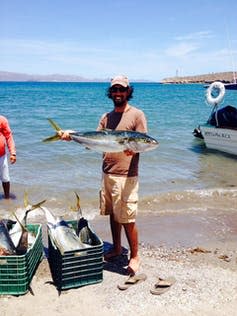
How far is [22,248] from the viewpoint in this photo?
4.62m

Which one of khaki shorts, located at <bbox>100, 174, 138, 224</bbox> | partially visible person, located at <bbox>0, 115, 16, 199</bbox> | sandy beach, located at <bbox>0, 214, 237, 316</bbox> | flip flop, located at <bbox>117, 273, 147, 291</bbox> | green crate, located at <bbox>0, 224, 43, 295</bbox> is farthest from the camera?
partially visible person, located at <bbox>0, 115, 16, 199</bbox>

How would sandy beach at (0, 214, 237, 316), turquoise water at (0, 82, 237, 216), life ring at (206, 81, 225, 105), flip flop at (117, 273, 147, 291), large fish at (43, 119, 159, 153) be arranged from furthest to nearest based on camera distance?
life ring at (206, 81, 225, 105), turquoise water at (0, 82, 237, 216), flip flop at (117, 273, 147, 291), large fish at (43, 119, 159, 153), sandy beach at (0, 214, 237, 316)

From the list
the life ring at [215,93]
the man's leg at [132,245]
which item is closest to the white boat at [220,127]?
the life ring at [215,93]

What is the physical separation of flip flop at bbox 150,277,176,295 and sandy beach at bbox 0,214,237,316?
0.05m

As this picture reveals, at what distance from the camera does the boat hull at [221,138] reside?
48.1 ft

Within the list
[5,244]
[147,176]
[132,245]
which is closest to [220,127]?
[147,176]

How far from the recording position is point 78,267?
185 inches

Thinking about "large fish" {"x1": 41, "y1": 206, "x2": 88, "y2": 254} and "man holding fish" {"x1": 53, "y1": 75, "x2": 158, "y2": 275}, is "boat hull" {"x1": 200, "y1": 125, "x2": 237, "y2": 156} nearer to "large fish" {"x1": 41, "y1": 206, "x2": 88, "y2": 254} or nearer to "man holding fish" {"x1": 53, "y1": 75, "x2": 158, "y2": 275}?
"man holding fish" {"x1": 53, "y1": 75, "x2": 158, "y2": 275}

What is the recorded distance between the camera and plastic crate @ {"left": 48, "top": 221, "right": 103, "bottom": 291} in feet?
15.2

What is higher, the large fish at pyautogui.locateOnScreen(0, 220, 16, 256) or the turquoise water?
the large fish at pyautogui.locateOnScreen(0, 220, 16, 256)

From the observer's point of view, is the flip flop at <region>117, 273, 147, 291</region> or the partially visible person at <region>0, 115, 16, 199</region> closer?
the flip flop at <region>117, 273, 147, 291</region>

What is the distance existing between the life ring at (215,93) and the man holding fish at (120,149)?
11.5 m

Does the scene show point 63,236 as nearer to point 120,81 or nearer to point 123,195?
point 123,195

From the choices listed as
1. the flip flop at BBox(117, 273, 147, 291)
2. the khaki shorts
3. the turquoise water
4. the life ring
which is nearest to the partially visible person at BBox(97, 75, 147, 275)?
the khaki shorts
